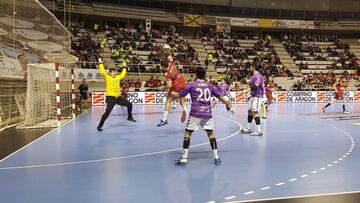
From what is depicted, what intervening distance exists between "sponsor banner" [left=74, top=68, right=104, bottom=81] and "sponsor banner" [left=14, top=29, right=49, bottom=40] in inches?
584

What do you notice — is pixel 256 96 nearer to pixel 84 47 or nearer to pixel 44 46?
pixel 44 46

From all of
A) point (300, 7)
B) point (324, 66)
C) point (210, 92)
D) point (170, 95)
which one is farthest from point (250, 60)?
point (210, 92)

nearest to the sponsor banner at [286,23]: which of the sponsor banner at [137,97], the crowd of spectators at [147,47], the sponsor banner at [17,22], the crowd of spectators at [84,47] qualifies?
the crowd of spectators at [147,47]

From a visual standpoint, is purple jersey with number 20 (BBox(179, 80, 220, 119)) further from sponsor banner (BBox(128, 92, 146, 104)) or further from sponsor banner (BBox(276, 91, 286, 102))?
sponsor banner (BBox(276, 91, 286, 102))

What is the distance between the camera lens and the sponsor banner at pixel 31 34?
13.0 metres

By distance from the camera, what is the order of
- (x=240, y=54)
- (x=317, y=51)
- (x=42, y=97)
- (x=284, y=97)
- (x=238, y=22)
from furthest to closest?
(x=317, y=51) → (x=238, y=22) → (x=240, y=54) → (x=284, y=97) → (x=42, y=97)

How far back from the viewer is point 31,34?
13.8 meters

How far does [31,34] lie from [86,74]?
16.7 m

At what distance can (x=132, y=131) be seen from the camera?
12844 mm

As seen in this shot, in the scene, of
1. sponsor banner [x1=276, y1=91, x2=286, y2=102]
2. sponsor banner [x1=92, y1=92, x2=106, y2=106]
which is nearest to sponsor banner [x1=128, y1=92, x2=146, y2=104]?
sponsor banner [x1=92, y1=92, x2=106, y2=106]

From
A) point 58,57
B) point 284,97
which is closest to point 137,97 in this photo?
point 284,97

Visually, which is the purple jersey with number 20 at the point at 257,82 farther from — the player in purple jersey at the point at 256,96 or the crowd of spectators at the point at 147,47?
the crowd of spectators at the point at 147,47

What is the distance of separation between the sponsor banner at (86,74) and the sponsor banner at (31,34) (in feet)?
48.7

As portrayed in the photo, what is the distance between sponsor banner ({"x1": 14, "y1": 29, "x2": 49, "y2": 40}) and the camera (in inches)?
513
